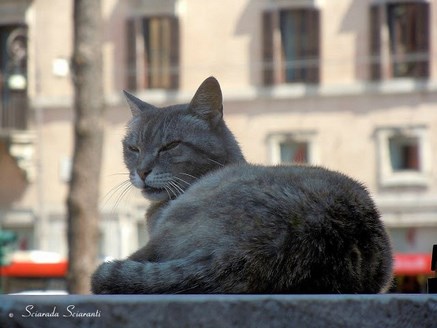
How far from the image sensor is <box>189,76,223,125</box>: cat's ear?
410cm

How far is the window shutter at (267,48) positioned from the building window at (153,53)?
186 cm

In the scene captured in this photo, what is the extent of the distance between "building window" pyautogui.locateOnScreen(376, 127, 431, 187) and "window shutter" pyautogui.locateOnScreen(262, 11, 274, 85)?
2.63 meters

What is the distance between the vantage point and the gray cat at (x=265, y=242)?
2672mm

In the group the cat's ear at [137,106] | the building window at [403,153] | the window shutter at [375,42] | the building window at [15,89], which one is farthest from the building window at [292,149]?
the cat's ear at [137,106]

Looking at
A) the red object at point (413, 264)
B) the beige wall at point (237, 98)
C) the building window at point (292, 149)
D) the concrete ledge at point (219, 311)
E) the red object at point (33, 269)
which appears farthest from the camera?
the building window at point (292, 149)

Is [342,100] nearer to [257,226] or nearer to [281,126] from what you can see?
[281,126]

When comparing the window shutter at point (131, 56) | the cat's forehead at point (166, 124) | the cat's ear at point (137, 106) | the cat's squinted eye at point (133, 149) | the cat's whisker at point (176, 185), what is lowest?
the cat's whisker at point (176, 185)

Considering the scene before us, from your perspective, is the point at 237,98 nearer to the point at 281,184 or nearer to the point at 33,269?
the point at 33,269

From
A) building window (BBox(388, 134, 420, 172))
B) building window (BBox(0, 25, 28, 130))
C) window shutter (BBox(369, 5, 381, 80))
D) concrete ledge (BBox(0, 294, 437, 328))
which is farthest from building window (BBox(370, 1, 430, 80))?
concrete ledge (BBox(0, 294, 437, 328))

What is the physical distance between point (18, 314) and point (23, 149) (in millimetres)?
25169

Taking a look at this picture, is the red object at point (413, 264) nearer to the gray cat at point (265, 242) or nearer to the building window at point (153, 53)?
the building window at point (153, 53)

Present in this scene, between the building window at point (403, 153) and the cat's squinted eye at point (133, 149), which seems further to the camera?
the building window at point (403, 153)

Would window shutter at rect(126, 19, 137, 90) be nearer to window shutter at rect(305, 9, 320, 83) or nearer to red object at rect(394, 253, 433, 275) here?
window shutter at rect(305, 9, 320, 83)

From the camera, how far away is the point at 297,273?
2.69 m
